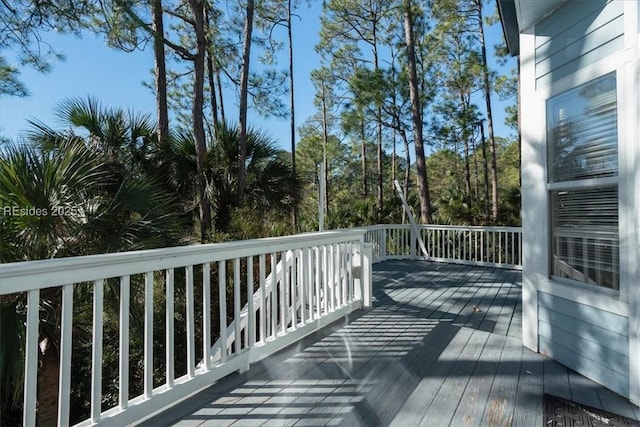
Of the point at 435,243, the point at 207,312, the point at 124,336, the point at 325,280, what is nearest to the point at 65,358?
the point at 124,336

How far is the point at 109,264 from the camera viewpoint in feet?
5.07

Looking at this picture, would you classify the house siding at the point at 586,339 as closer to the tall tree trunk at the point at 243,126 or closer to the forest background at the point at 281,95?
the forest background at the point at 281,95

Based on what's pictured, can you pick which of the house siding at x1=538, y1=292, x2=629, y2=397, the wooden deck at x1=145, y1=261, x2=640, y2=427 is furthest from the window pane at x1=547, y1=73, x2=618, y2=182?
the wooden deck at x1=145, y1=261, x2=640, y2=427

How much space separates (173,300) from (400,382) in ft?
4.56

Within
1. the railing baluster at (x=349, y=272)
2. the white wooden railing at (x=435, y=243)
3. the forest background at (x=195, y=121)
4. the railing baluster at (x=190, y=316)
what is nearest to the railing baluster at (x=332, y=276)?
the railing baluster at (x=349, y=272)

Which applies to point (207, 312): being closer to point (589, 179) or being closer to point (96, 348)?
point (96, 348)

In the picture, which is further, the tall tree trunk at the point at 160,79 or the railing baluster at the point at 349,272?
the tall tree trunk at the point at 160,79

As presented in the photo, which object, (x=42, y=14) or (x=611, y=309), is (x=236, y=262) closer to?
(x=611, y=309)

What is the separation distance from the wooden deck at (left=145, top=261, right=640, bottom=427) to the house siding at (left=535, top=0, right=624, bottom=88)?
1.92 m

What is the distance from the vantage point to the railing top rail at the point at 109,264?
1.26 metres

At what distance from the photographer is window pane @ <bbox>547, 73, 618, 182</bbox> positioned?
208cm

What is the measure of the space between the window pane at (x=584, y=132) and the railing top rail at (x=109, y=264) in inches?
77.9

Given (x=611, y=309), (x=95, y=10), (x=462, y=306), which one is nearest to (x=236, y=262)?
(x=611, y=309)

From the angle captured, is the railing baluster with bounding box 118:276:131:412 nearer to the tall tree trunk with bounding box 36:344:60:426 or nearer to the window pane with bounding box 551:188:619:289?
the tall tree trunk with bounding box 36:344:60:426
